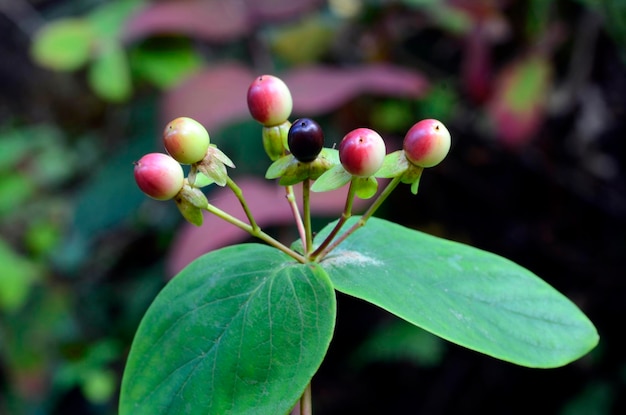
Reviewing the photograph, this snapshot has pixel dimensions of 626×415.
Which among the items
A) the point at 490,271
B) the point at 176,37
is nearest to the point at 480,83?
the point at 176,37

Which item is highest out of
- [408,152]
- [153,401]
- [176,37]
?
[408,152]

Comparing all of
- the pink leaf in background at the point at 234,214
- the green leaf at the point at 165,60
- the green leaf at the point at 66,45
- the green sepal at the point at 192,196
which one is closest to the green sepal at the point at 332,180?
the green sepal at the point at 192,196

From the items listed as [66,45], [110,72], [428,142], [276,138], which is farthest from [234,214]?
[66,45]

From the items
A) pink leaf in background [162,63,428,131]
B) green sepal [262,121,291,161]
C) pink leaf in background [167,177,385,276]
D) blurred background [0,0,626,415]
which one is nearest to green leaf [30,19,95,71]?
blurred background [0,0,626,415]

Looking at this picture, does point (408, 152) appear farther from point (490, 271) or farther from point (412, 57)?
point (412, 57)

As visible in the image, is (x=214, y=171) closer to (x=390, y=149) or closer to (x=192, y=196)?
(x=192, y=196)

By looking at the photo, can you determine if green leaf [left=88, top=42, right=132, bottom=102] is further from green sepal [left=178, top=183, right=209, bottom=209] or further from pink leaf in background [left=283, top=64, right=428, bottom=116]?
green sepal [left=178, top=183, right=209, bottom=209]
